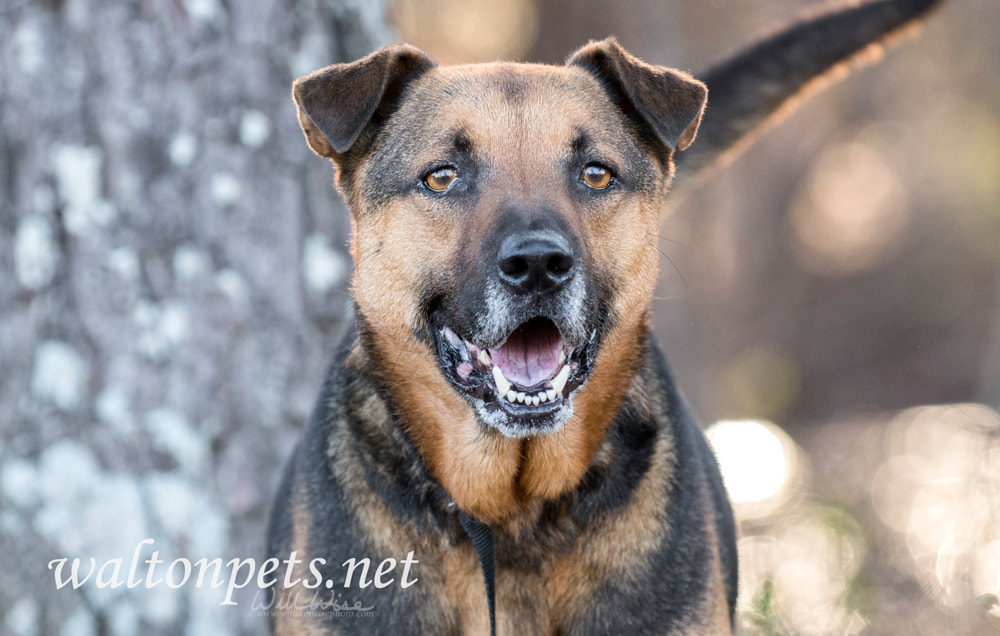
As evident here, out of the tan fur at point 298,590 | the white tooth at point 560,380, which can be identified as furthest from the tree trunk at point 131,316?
the white tooth at point 560,380

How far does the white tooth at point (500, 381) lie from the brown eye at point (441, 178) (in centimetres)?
67

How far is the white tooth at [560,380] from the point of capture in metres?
3.27

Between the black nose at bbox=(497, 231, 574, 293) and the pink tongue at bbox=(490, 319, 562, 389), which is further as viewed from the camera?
the pink tongue at bbox=(490, 319, 562, 389)

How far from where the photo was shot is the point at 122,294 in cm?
479

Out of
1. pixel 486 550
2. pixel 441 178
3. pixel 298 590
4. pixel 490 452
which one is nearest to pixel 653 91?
pixel 441 178

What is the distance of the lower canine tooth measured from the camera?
326 centimetres

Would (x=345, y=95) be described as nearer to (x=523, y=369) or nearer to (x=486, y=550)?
(x=523, y=369)

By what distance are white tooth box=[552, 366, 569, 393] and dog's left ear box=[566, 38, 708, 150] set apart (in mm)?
910

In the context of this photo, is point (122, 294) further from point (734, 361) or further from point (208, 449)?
point (734, 361)

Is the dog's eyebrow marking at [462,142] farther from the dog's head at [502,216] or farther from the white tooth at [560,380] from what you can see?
the white tooth at [560,380]

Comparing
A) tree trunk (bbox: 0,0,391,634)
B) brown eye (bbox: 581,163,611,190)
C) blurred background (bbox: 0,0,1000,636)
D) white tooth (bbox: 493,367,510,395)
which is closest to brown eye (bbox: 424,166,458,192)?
brown eye (bbox: 581,163,611,190)

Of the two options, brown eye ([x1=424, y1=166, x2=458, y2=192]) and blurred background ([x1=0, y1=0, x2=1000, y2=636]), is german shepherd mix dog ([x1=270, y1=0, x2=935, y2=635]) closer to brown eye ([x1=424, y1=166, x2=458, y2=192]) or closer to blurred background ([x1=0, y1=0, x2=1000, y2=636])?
brown eye ([x1=424, y1=166, x2=458, y2=192])

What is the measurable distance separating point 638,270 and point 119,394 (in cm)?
256

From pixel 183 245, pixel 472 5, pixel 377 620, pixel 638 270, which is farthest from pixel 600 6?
pixel 377 620
